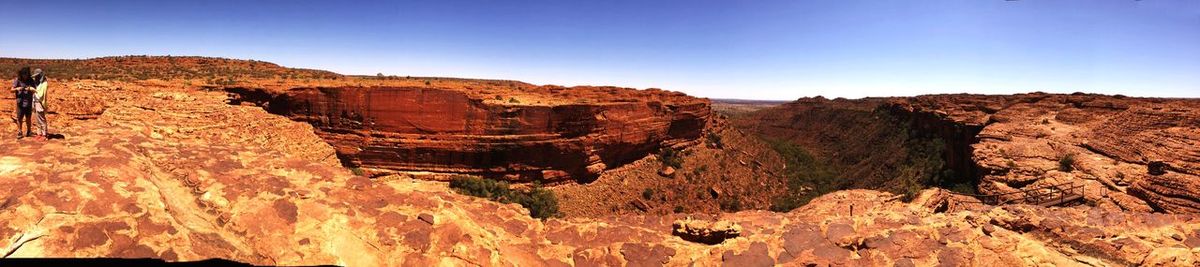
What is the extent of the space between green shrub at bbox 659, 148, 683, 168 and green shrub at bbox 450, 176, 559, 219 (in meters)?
9.07

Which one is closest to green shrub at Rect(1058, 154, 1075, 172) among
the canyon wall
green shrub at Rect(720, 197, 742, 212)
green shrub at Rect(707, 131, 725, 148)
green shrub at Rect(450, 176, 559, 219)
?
the canyon wall

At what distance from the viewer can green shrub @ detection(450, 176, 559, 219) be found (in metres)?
23.4

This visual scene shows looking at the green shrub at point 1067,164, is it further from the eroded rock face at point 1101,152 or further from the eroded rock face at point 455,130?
the eroded rock face at point 455,130

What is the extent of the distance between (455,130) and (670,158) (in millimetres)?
14329

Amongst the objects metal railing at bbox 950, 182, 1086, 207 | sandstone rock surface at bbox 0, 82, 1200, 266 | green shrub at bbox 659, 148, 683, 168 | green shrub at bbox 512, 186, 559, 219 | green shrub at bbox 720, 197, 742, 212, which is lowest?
green shrub at bbox 720, 197, 742, 212

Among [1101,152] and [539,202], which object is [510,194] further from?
[1101,152]

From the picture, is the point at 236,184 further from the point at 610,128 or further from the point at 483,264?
the point at 610,128

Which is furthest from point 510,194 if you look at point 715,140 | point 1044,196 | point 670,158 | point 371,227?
point 1044,196

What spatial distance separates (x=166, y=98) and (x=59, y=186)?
491 inches

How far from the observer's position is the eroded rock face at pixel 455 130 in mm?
22141

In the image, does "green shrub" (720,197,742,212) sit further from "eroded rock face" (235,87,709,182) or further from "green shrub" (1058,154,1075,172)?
"green shrub" (1058,154,1075,172)

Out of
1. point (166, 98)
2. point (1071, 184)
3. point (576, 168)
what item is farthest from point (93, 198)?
point (1071, 184)

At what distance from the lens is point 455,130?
2344 cm

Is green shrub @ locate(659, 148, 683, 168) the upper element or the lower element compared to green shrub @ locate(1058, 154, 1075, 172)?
lower
